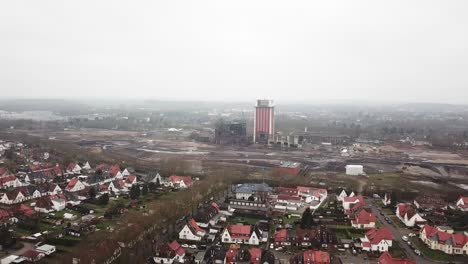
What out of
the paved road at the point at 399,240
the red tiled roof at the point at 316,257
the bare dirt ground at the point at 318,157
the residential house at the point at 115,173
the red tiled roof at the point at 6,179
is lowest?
the bare dirt ground at the point at 318,157

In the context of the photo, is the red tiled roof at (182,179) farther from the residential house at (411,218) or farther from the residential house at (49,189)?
the residential house at (411,218)

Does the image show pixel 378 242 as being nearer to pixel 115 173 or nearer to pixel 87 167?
pixel 115 173

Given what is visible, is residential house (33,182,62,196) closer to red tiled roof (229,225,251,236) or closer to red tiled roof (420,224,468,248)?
red tiled roof (229,225,251,236)

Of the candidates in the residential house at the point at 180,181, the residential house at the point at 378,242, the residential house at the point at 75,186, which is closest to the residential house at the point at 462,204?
the residential house at the point at 378,242

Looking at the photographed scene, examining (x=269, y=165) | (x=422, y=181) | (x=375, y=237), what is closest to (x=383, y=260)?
(x=375, y=237)

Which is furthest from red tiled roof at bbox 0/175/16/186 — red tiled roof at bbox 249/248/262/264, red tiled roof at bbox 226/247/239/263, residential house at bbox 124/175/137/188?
red tiled roof at bbox 249/248/262/264

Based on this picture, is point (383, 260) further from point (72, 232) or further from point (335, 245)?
point (72, 232)
